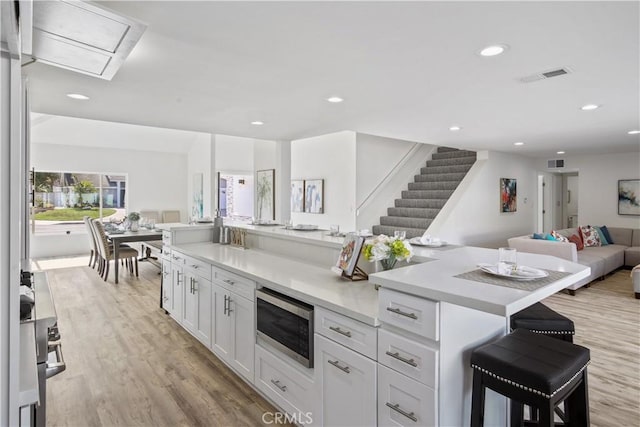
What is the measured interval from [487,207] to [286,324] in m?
6.12

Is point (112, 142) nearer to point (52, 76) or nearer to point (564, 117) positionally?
point (52, 76)

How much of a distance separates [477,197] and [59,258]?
8.74 metres

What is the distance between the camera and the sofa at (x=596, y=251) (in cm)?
539

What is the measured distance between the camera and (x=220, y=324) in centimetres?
295

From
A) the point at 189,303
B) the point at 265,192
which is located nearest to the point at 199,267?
the point at 189,303

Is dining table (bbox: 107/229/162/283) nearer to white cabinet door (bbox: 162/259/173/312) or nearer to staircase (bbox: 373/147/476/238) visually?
white cabinet door (bbox: 162/259/173/312)

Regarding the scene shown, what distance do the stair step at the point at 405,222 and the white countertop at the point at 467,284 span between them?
14.9 ft

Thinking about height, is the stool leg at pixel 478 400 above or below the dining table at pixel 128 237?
below

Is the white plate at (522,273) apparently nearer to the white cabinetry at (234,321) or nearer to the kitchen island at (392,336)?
the kitchen island at (392,336)

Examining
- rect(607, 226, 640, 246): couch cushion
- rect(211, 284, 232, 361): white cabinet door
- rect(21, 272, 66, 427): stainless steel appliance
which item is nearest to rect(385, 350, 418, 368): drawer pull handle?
rect(21, 272, 66, 427): stainless steel appliance

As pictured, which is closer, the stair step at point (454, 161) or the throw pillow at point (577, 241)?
the throw pillow at point (577, 241)

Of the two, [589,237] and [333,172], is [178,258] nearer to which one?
[333,172]

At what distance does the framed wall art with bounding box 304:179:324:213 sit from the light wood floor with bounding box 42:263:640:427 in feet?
12.4

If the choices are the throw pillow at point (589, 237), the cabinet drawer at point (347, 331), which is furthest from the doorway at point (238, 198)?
the cabinet drawer at point (347, 331)
